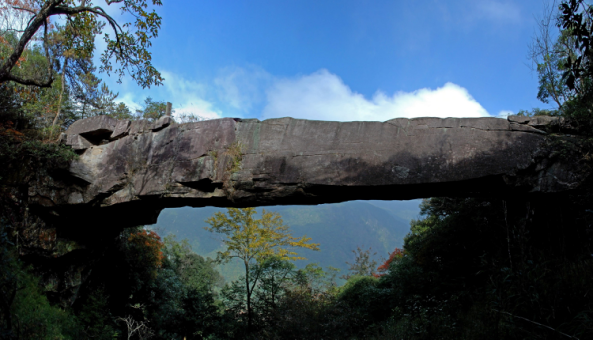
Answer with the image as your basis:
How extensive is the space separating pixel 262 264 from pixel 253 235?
3.59ft

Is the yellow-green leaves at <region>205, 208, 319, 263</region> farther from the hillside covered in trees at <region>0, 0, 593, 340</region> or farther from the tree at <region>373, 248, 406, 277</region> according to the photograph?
the tree at <region>373, 248, 406, 277</region>

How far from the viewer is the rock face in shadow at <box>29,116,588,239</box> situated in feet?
17.7

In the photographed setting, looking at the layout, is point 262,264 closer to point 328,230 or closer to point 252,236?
point 252,236

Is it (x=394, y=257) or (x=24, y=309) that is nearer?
(x=24, y=309)

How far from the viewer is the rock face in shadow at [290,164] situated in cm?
541

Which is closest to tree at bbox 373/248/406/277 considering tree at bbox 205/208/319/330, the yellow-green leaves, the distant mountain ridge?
the yellow-green leaves

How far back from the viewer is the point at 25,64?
12.5 meters

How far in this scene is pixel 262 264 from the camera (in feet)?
38.5

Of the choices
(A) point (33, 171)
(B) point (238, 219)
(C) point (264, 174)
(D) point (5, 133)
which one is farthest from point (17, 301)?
(B) point (238, 219)

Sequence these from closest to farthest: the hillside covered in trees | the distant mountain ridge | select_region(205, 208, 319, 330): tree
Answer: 1. the hillside covered in trees
2. select_region(205, 208, 319, 330): tree
3. the distant mountain ridge

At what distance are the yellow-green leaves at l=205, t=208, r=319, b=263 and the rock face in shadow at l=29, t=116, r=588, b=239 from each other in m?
4.57

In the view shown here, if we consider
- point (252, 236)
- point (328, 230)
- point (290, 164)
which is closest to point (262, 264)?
point (252, 236)

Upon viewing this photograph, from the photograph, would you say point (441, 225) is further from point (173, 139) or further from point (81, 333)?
point (81, 333)

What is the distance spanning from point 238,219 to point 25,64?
10.1 m
